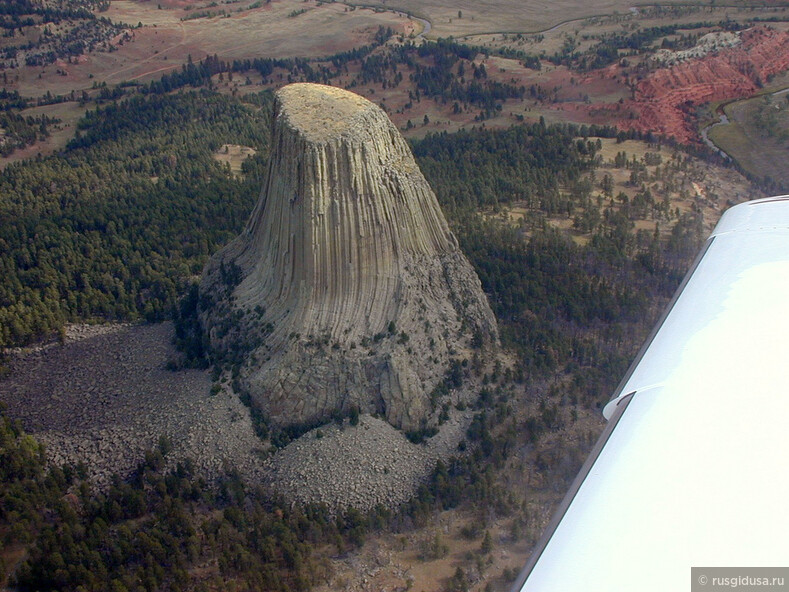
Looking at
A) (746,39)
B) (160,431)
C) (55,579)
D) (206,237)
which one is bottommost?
(55,579)

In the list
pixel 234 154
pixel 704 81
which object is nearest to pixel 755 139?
pixel 704 81

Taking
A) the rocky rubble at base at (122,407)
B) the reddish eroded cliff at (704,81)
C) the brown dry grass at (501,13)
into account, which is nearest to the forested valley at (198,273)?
the rocky rubble at base at (122,407)

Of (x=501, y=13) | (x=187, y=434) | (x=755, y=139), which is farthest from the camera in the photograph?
(x=501, y=13)

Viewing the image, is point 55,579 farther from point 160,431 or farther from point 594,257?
point 594,257

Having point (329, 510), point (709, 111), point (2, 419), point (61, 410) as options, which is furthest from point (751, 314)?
point (709, 111)

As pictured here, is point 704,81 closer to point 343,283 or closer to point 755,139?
point 755,139

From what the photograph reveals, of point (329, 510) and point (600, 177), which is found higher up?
point (600, 177)

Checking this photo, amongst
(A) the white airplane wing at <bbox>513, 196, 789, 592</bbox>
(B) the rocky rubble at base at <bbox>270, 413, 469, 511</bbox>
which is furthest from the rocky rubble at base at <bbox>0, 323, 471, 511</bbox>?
(A) the white airplane wing at <bbox>513, 196, 789, 592</bbox>

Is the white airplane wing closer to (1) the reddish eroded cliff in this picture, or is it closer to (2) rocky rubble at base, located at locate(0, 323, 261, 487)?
(2) rocky rubble at base, located at locate(0, 323, 261, 487)

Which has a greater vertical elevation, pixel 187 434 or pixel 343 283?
pixel 343 283
